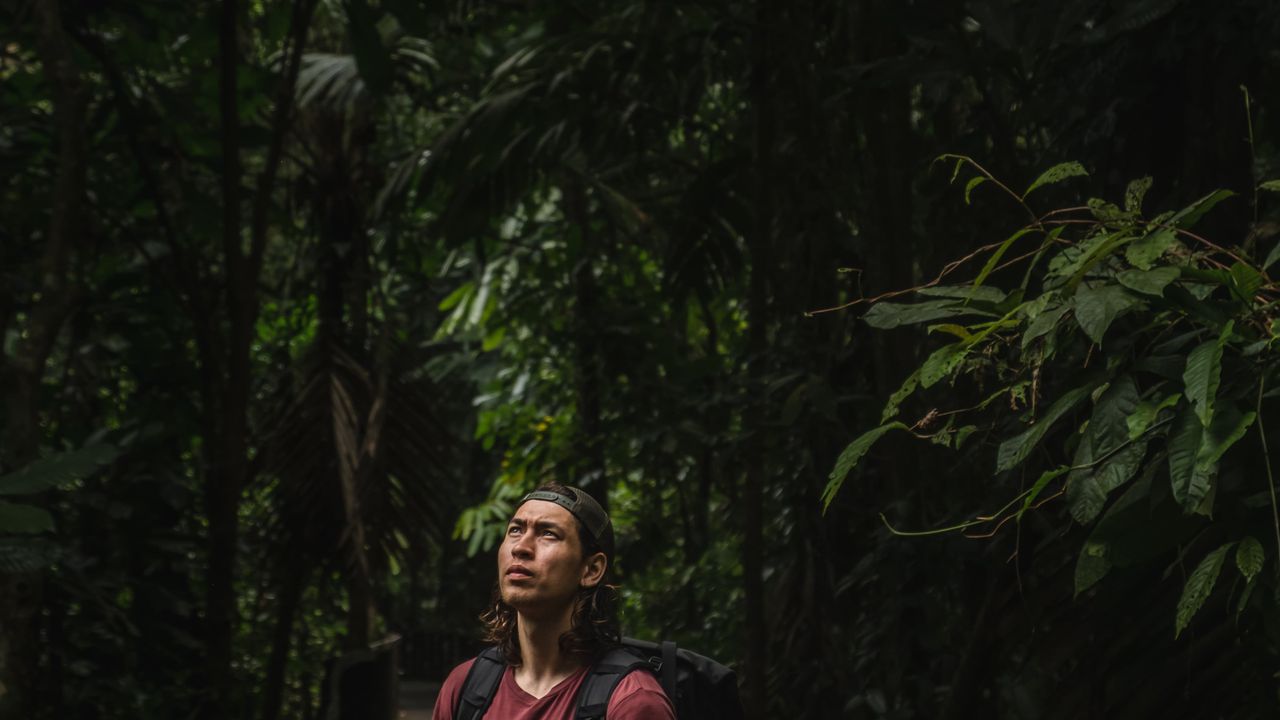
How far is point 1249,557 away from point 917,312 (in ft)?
1.91

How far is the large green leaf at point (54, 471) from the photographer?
358 centimetres

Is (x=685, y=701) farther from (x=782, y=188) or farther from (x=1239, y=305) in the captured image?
(x=782, y=188)

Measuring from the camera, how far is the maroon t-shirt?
2156 millimetres

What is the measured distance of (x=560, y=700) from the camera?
2.27 meters

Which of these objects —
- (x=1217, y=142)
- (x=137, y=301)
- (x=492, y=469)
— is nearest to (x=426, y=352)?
(x=492, y=469)

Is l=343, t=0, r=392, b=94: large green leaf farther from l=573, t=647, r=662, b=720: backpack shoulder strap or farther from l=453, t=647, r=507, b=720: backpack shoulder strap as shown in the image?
l=573, t=647, r=662, b=720: backpack shoulder strap

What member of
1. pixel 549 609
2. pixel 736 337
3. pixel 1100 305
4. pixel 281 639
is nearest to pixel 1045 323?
pixel 1100 305

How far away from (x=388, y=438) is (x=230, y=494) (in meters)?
1.94

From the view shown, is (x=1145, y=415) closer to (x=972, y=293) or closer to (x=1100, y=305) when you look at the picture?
(x=1100, y=305)

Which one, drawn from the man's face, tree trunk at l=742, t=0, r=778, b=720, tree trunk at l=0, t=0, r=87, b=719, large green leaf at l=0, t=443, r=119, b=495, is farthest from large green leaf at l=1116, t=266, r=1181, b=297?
tree trunk at l=0, t=0, r=87, b=719

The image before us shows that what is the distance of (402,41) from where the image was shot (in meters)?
8.42

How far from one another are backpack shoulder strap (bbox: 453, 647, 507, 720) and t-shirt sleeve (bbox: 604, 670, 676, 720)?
0.75 ft

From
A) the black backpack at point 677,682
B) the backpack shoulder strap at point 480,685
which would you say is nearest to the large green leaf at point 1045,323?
the black backpack at point 677,682

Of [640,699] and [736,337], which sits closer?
[640,699]
